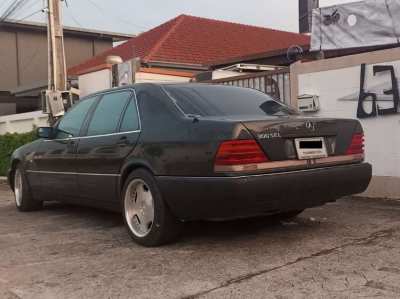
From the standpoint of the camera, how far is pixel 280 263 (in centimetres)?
434

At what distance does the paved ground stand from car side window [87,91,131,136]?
1.08 meters

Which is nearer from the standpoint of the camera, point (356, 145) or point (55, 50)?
Answer: point (356, 145)

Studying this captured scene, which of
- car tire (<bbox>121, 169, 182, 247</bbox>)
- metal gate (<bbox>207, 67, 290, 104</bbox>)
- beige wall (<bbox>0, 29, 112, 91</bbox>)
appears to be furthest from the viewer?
beige wall (<bbox>0, 29, 112, 91</bbox>)

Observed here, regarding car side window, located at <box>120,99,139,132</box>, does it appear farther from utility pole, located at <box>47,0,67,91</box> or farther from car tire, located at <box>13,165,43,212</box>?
utility pole, located at <box>47,0,67,91</box>

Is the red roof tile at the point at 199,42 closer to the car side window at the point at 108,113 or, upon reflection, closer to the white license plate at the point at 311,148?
the car side window at the point at 108,113

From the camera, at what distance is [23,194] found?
7594 millimetres

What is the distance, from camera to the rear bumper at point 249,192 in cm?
444

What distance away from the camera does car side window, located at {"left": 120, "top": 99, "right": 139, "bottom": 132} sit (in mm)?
5390

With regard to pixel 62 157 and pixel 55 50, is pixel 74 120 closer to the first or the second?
pixel 62 157

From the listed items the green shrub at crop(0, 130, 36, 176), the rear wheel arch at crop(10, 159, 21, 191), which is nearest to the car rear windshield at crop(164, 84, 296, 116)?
the rear wheel arch at crop(10, 159, 21, 191)

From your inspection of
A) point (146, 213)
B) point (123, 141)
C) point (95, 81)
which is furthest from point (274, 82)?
point (95, 81)

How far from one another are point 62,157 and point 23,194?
1.50 metres

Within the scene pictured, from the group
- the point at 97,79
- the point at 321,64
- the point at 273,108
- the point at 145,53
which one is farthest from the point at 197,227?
the point at 145,53

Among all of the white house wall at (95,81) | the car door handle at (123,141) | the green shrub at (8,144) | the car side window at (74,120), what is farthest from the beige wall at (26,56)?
the car door handle at (123,141)
